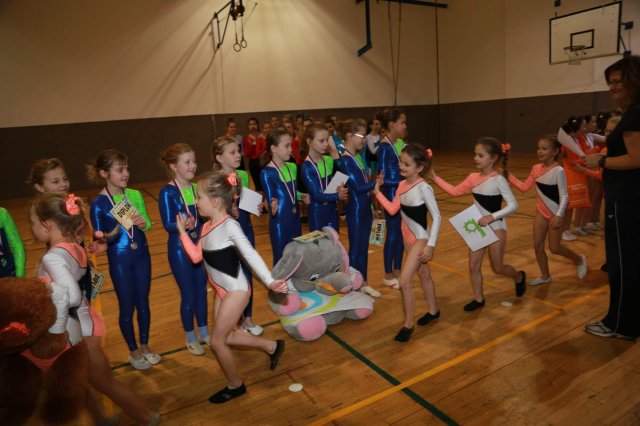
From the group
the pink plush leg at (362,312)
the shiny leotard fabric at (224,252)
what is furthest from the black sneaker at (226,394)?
the pink plush leg at (362,312)

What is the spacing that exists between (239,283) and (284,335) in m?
1.11

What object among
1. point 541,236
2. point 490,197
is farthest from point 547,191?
point 490,197

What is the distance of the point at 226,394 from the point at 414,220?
72.7 inches

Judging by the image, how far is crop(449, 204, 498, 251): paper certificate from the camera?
3.43 m

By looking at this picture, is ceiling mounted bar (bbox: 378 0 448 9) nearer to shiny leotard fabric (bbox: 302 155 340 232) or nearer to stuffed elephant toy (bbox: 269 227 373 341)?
shiny leotard fabric (bbox: 302 155 340 232)

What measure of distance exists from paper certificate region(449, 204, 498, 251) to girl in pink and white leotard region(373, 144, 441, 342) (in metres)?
0.32

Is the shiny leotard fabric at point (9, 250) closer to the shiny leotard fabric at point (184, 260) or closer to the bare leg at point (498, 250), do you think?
the shiny leotard fabric at point (184, 260)

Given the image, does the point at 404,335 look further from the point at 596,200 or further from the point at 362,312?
the point at 596,200

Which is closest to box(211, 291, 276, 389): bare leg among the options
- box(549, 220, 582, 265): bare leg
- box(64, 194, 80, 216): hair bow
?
box(64, 194, 80, 216): hair bow

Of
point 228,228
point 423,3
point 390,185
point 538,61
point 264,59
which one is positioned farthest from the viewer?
point 423,3

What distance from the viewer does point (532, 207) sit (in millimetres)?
7395

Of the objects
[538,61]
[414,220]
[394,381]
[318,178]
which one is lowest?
[394,381]

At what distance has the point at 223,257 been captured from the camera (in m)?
Answer: 2.56

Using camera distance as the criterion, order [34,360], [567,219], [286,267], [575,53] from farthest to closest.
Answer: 1. [575,53]
2. [567,219]
3. [286,267]
4. [34,360]
